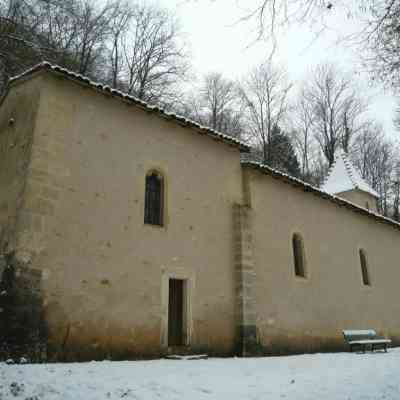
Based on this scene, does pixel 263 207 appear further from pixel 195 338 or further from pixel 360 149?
pixel 360 149

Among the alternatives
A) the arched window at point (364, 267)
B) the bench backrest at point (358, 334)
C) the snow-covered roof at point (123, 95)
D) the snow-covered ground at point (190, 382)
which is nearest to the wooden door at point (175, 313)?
the snow-covered ground at point (190, 382)

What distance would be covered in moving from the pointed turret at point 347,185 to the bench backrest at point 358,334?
11.8 metres

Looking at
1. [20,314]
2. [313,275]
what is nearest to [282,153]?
[313,275]

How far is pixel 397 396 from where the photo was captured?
6.44 metres

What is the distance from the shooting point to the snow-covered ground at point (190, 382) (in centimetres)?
557

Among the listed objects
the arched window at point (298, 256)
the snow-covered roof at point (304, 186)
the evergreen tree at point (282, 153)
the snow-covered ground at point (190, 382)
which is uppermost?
the evergreen tree at point (282, 153)

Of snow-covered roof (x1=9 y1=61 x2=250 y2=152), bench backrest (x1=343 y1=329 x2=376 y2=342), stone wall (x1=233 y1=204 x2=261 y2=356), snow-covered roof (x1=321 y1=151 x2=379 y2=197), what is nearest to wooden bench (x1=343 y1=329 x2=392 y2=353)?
bench backrest (x1=343 y1=329 x2=376 y2=342)

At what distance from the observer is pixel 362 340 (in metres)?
14.2

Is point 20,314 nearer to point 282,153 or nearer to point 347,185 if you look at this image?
point 347,185

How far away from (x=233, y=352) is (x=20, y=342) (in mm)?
5680

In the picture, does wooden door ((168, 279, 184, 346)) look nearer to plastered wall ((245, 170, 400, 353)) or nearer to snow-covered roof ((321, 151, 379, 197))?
plastered wall ((245, 170, 400, 353))

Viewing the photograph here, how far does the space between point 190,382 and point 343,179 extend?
2257cm

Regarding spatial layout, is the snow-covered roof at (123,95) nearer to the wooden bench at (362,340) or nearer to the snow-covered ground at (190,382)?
the snow-covered ground at (190,382)

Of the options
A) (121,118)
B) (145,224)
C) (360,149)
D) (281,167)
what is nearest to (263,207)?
(145,224)
